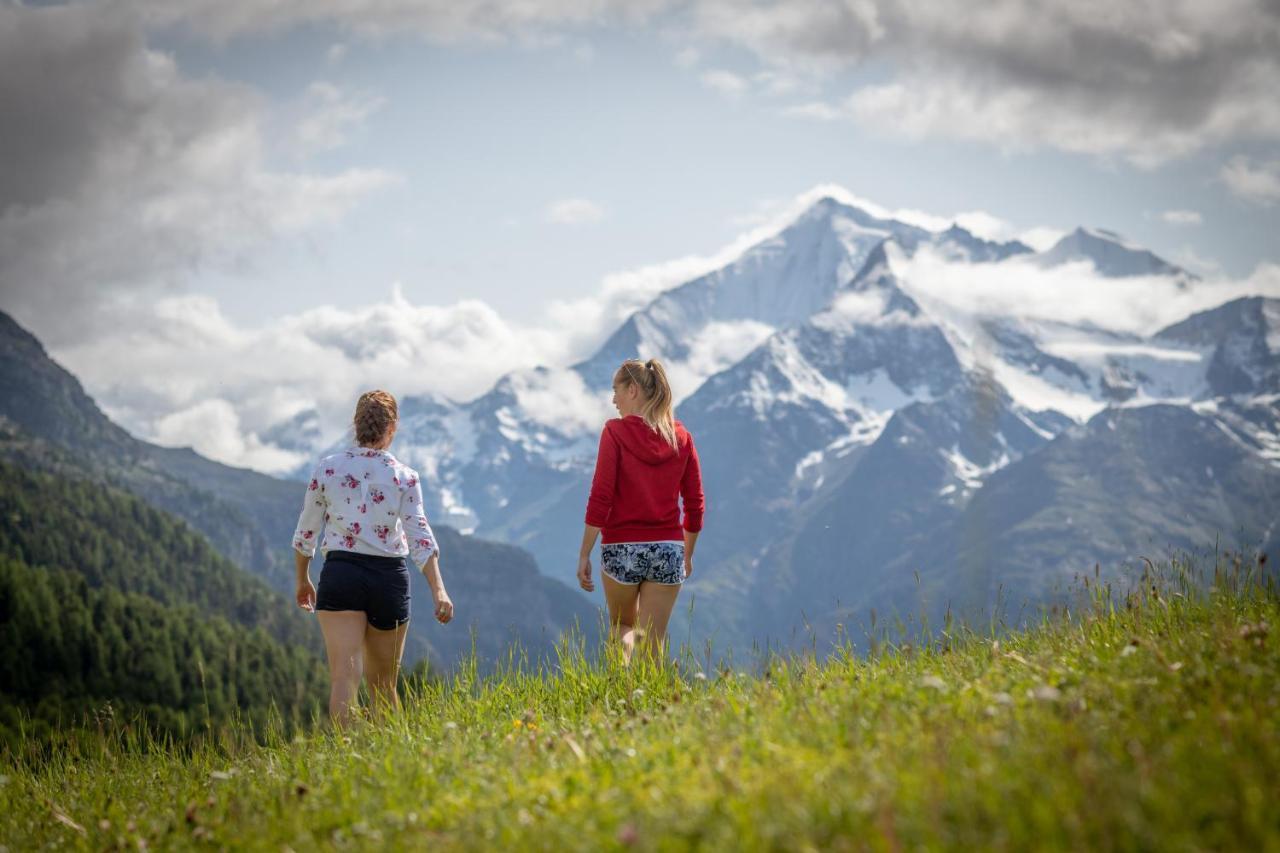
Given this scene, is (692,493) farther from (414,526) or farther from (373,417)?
(373,417)

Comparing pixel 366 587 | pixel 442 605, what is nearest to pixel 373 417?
pixel 366 587

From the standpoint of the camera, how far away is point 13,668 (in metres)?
140

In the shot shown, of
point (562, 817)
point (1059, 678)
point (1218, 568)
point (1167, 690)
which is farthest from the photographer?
point (1218, 568)

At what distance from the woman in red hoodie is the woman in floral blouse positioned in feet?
4.80

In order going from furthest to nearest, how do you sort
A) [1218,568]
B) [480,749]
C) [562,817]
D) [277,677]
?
1. [277,677]
2. [1218,568]
3. [480,749]
4. [562,817]

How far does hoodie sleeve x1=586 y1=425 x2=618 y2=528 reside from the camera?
9744 millimetres

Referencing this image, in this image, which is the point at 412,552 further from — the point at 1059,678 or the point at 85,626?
the point at 85,626

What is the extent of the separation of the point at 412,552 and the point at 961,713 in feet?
17.5

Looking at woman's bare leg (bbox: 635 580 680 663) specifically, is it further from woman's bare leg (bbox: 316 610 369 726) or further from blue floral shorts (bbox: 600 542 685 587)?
woman's bare leg (bbox: 316 610 369 726)

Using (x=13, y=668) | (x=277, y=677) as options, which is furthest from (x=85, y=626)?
(x=277, y=677)

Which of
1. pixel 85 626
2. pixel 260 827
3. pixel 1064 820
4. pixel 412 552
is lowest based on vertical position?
pixel 85 626

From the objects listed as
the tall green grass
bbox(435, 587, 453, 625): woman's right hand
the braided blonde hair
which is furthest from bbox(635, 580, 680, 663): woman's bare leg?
the braided blonde hair

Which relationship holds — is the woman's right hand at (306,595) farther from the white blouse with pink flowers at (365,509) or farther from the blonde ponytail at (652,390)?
the blonde ponytail at (652,390)

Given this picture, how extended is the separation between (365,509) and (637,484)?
233 cm
